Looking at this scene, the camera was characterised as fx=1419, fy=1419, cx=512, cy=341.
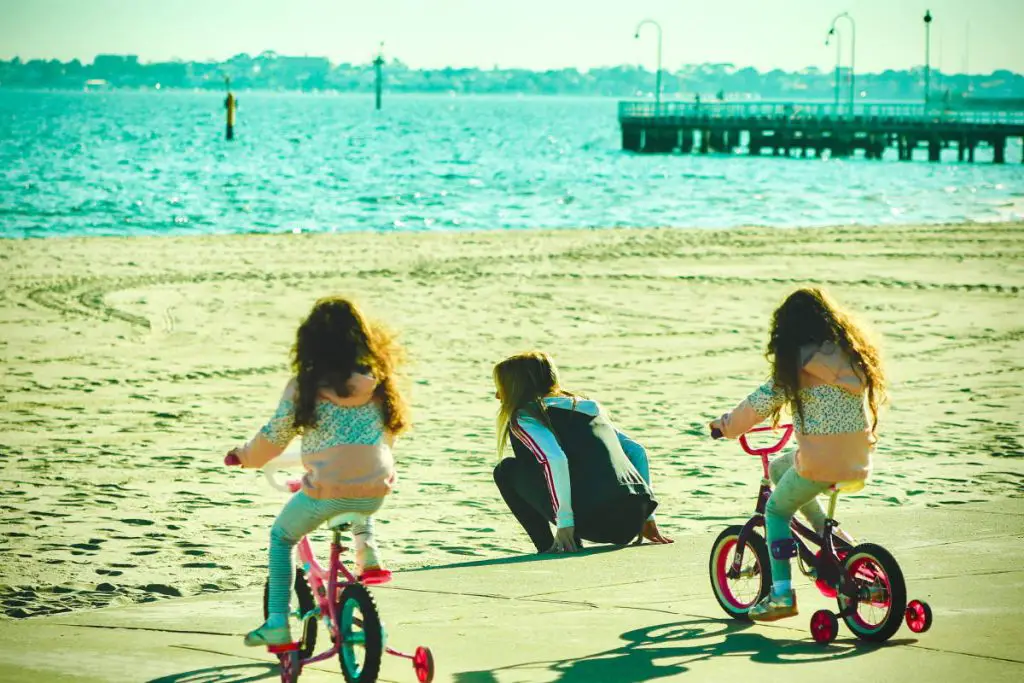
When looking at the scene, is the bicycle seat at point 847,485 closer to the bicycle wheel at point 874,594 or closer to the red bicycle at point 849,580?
the red bicycle at point 849,580

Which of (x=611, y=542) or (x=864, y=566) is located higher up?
(x=864, y=566)

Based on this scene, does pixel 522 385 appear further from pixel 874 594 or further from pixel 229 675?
pixel 229 675

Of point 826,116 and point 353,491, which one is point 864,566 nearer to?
point 353,491

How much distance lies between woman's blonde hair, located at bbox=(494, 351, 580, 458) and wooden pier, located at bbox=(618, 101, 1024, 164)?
6858 cm

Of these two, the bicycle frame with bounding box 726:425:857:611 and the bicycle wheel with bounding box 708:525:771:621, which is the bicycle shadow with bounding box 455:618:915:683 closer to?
the bicycle wheel with bounding box 708:525:771:621

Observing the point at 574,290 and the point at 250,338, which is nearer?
the point at 250,338

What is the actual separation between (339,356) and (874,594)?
203 cm

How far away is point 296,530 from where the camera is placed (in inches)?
173

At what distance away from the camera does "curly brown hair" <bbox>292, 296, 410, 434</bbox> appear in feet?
14.1

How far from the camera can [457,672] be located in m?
4.68

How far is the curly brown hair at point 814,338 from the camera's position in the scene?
15.8 ft

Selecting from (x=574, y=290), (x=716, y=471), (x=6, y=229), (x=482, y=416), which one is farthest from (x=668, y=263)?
(x=6, y=229)

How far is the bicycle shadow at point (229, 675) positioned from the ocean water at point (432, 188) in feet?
92.0

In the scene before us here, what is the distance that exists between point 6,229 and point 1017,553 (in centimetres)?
2969
